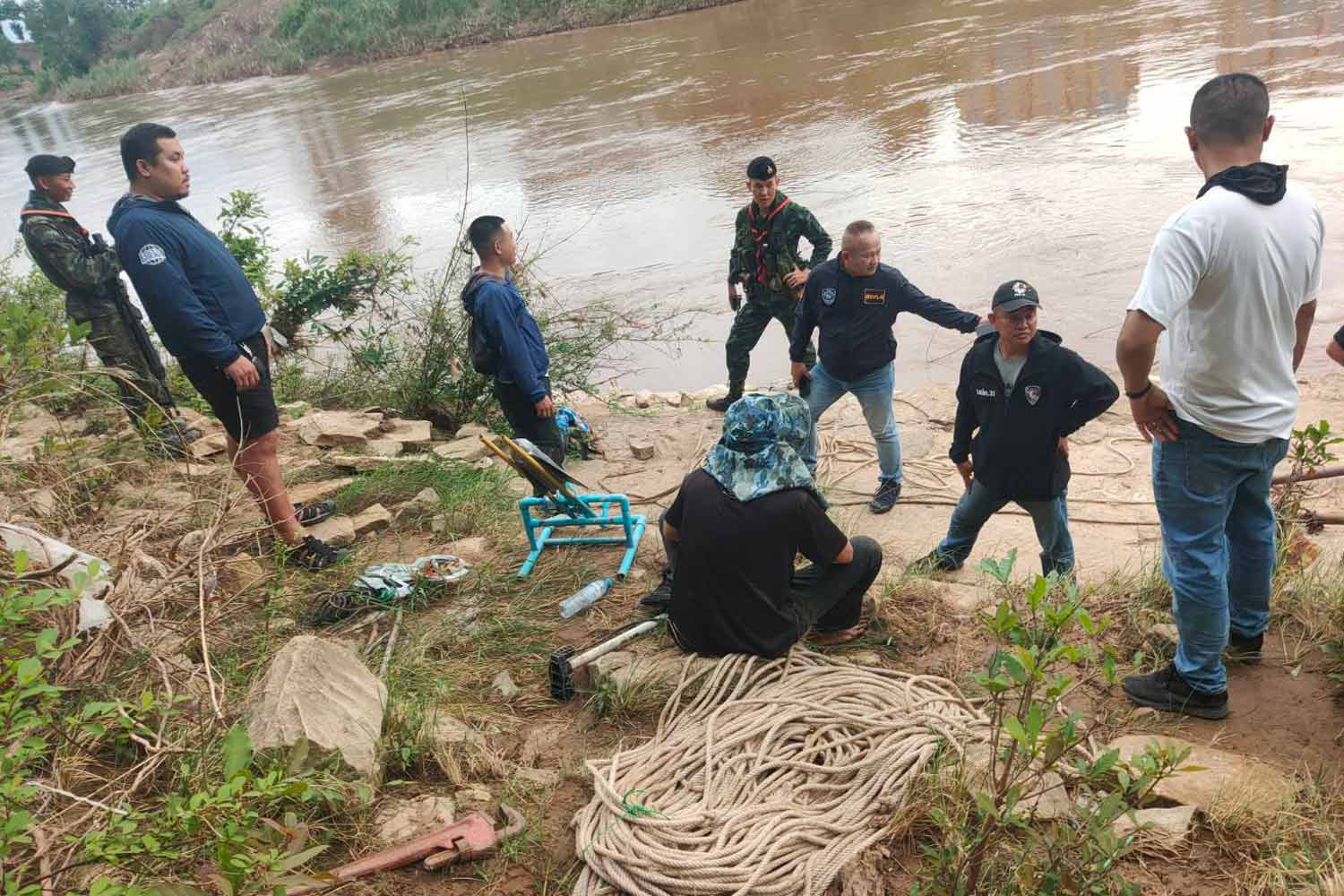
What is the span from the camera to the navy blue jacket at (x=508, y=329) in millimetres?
4320

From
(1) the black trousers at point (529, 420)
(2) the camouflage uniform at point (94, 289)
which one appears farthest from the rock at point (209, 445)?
(1) the black trousers at point (529, 420)

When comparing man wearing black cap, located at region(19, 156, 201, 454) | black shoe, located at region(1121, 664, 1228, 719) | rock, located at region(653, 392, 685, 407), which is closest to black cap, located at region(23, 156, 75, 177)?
man wearing black cap, located at region(19, 156, 201, 454)

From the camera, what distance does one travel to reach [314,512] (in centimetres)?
445

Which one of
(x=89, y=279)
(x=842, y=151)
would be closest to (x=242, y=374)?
(x=89, y=279)

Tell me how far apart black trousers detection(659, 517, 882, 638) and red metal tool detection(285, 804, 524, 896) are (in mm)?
1054

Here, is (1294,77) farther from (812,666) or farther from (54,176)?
(54,176)

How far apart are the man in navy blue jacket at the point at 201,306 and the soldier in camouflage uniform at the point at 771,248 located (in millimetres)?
3122

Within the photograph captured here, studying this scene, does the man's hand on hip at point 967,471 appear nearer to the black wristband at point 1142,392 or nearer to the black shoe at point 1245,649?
the black shoe at point 1245,649

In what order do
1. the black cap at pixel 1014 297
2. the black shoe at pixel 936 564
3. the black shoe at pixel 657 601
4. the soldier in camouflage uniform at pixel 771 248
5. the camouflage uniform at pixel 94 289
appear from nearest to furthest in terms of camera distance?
the black cap at pixel 1014 297 < the black shoe at pixel 657 601 < the black shoe at pixel 936 564 < the camouflage uniform at pixel 94 289 < the soldier in camouflage uniform at pixel 771 248

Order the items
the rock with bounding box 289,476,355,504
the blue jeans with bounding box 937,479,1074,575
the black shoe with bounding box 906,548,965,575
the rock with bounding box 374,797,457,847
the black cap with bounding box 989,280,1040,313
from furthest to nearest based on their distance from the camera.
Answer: the rock with bounding box 289,476,355,504 < the black shoe with bounding box 906,548,965,575 < the blue jeans with bounding box 937,479,1074,575 < the black cap with bounding box 989,280,1040,313 < the rock with bounding box 374,797,457,847

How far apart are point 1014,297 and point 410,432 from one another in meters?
3.97


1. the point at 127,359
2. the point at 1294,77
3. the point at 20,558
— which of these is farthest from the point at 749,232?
the point at 1294,77

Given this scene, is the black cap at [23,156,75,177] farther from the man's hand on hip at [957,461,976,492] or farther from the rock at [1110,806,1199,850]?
the rock at [1110,806,1199,850]

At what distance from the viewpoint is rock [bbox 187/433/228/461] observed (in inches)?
207
